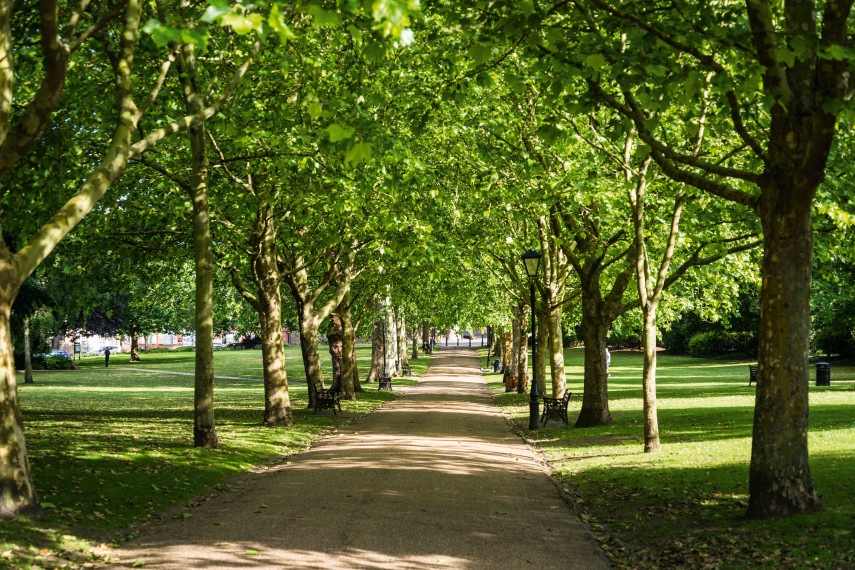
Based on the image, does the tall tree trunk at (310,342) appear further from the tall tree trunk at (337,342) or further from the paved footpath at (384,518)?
the paved footpath at (384,518)

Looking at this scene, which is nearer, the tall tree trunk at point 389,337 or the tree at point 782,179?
the tree at point 782,179

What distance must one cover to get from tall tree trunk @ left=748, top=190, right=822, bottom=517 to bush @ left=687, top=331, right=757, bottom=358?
56.0 metres

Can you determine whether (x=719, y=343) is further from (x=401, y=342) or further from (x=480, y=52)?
(x=480, y=52)

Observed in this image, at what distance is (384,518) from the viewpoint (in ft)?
29.0

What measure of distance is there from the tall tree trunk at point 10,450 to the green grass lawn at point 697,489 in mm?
6043

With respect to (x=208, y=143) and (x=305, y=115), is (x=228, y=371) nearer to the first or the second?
(x=208, y=143)

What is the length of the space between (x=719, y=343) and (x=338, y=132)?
212 ft

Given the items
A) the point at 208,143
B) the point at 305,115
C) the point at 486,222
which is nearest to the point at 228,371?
the point at 486,222

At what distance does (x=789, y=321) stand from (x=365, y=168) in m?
9.75

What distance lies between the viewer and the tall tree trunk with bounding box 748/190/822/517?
7887 mm

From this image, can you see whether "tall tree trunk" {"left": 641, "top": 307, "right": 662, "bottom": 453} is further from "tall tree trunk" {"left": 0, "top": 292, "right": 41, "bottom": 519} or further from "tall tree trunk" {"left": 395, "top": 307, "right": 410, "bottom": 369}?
"tall tree trunk" {"left": 395, "top": 307, "right": 410, "bottom": 369}

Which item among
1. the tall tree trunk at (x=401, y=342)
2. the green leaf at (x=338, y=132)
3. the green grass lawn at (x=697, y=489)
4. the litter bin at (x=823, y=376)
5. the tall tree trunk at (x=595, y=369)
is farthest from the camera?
the tall tree trunk at (x=401, y=342)

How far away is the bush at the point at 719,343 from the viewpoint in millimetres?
61219

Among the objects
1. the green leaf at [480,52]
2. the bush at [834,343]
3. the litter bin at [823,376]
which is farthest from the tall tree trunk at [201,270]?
the bush at [834,343]
